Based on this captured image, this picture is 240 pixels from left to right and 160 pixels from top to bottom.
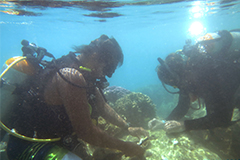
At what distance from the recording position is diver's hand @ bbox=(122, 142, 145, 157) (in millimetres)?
2121

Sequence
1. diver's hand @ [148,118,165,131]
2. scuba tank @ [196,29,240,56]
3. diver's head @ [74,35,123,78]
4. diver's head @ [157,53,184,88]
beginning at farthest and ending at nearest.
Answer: diver's hand @ [148,118,165,131] < diver's head @ [157,53,184,88] < scuba tank @ [196,29,240,56] < diver's head @ [74,35,123,78]

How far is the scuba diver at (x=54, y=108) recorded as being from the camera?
5.65ft

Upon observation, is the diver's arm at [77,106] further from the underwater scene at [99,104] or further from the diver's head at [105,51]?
the diver's head at [105,51]

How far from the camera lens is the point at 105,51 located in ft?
8.02

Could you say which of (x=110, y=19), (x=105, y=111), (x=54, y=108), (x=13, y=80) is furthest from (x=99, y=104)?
(x=110, y=19)

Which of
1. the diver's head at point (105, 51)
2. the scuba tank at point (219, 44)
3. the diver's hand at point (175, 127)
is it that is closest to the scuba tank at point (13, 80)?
the diver's head at point (105, 51)

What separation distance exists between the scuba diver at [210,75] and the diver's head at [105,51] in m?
1.59

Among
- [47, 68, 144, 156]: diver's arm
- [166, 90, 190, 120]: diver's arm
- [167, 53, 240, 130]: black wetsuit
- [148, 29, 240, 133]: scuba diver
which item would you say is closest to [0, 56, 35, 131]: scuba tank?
[47, 68, 144, 156]: diver's arm

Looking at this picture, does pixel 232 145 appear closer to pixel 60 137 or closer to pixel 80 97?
pixel 80 97

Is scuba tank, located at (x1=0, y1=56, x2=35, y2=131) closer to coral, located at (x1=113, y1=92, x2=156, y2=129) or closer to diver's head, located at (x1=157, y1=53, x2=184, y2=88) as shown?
diver's head, located at (x1=157, y1=53, x2=184, y2=88)

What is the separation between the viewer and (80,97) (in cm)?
173

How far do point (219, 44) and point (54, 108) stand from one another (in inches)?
156

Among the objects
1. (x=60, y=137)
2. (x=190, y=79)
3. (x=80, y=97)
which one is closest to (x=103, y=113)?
(x=60, y=137)

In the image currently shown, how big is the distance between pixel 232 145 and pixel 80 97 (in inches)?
143
